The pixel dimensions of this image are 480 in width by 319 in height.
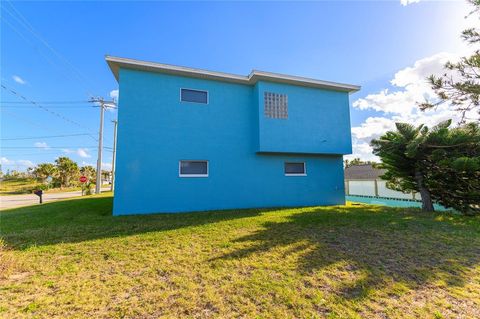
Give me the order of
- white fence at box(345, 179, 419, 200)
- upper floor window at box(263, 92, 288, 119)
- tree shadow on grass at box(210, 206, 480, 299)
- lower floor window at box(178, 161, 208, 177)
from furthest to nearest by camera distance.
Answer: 1. white fence at box(345, 179, 419, 200)
2. upper floor window at box(263, 92, 288, 119)
3. lower floor window at box(178, 161, 208, 177)
4. tree shadow on grass at box(210, 206, 480, 299)

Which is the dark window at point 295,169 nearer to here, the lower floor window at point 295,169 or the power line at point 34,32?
the lower floor window at point 295,169

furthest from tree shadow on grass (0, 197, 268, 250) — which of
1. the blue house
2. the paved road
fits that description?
the paved road

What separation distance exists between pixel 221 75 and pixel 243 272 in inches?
318

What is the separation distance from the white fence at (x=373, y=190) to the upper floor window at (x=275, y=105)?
8.20 meters

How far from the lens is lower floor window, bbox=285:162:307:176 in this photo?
10445 millimetres

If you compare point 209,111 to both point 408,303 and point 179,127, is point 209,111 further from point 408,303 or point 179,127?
point 408,303

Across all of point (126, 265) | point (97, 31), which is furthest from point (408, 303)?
point (97, 31)

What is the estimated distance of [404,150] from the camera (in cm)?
867

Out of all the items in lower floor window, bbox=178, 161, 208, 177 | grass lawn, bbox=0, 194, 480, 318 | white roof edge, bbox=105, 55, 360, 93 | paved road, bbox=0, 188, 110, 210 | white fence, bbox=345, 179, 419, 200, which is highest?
white roof edge, bbox=105, 55, 360, 93

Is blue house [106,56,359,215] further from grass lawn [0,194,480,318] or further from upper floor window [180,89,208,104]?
grass lawn [0,194,480,318]

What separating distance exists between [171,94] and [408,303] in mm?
Answer: 9117

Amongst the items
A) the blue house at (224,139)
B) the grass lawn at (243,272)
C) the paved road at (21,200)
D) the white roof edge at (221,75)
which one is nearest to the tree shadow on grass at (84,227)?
the grass lawn at (243,272)

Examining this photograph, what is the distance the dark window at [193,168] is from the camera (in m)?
8.96

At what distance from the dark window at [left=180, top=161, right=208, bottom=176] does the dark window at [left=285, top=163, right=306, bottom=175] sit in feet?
13.0
